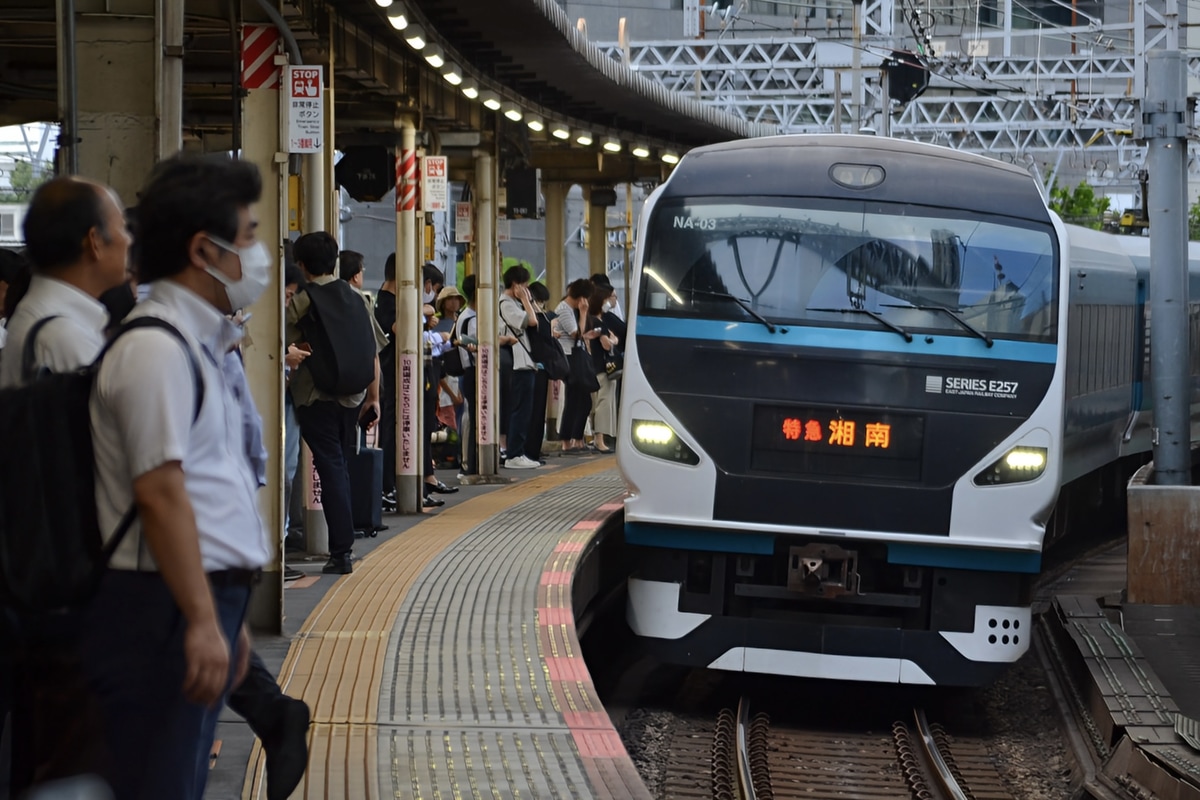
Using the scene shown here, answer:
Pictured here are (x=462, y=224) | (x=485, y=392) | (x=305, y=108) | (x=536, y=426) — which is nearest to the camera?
(x=305, y=108)

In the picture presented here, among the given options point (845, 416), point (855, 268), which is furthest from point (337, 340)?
point (855, 268)

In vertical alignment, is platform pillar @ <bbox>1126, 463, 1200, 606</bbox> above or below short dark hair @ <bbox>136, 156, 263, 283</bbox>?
below

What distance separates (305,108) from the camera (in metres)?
9.29

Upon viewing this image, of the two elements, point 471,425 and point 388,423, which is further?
point 471,425

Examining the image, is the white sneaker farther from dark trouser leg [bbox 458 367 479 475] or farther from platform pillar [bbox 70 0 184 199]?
platform pillar [bbox 70 0 184 199]

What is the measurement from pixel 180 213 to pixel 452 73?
1000 centimetres

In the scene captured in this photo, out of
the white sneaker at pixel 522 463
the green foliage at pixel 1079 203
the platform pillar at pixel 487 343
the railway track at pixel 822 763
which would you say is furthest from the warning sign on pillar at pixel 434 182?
the green foliage at pixel 1079 203

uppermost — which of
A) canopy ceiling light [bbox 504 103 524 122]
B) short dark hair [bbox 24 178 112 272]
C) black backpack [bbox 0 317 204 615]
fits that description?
canopy ceiling light [bbox 504 103 524 122]

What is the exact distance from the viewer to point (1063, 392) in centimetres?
891

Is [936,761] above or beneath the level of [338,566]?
beneath

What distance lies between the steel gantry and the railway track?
1776 cm

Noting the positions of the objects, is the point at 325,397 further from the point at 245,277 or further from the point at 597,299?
the point at 597,299

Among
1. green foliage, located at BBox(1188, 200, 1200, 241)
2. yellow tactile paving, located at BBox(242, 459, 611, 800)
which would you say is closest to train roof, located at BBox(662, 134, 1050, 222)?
yellow tactile paving, located at BBox(242, 459, 611, 800)

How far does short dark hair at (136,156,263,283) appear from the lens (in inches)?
134
